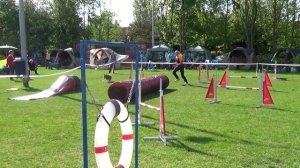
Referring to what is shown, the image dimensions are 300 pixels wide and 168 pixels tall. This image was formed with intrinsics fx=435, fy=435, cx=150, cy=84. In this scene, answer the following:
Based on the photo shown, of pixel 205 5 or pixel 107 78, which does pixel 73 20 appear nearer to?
pixel 205 5

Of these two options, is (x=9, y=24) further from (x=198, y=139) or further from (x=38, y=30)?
(x=198, y=139)

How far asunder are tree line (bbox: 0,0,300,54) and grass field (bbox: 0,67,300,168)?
97.6 feet

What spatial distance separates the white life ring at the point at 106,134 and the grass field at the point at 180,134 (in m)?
0.24

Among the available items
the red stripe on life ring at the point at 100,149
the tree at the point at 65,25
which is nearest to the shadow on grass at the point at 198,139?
the red stripe on life ring at the point at 100,149

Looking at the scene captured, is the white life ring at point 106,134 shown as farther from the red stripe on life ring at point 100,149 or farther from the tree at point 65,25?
the tree at point 65,25

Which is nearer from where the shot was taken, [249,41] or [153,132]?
[153,132]

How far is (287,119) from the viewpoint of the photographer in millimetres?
10180

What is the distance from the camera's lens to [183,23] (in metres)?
47.2

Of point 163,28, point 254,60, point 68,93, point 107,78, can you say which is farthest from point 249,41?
point 68,93

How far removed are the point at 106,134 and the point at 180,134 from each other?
4106 millimetres

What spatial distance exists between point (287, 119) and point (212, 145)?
3.31 m

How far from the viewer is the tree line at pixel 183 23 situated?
4434 centimetres

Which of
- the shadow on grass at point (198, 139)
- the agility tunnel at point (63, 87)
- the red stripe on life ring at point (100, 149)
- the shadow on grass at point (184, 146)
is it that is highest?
the red stripe on life ring at point (100, 149)

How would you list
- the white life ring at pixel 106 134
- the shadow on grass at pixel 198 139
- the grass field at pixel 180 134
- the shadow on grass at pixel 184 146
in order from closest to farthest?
1. the white life ring at pixel 106 134
2. the grass field at pixel 180 134
3. the shadow on grass at pixel 184 146
4. the shadow on grass at pixel 198 139
